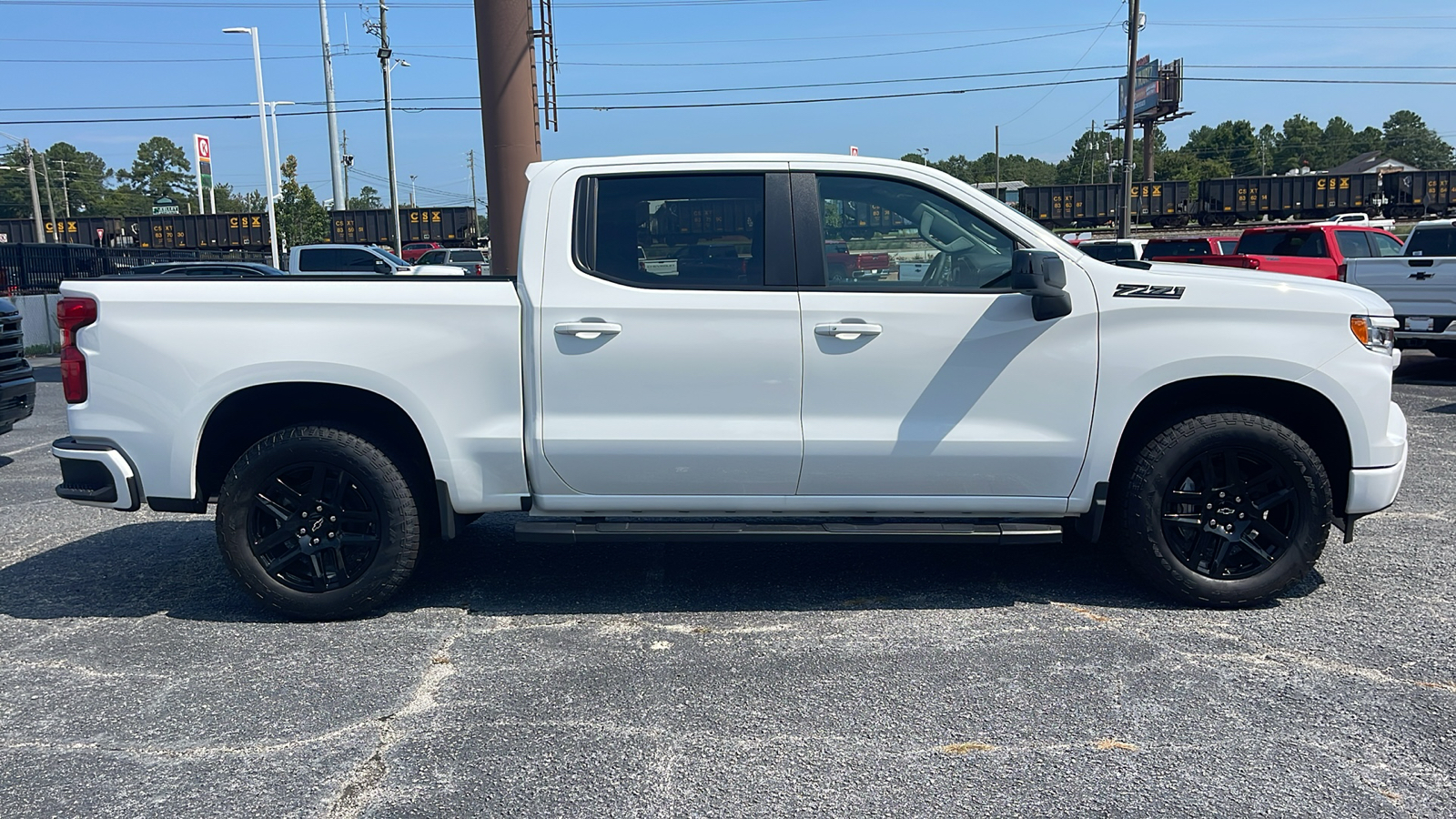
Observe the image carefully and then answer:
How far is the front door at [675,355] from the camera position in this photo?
4348 millimetres

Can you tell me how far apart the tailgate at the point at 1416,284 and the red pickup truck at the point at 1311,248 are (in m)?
2.70

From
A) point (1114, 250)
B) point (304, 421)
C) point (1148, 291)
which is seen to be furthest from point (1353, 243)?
point (304, 421)

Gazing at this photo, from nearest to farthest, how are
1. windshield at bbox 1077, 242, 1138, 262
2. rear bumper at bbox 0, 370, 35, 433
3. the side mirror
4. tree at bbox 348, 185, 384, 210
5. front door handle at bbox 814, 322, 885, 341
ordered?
the side mirror
front door handle at bbox 814, 322, 885, 341
rear bumper at bbox 0, 370, 35, 433
windshield at bbox 1077, 242, 1138, 262
tree at bbox 348, 185, 384, 210

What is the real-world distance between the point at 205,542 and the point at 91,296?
6.60ft

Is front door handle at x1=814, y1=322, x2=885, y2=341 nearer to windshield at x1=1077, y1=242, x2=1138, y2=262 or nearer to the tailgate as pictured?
the tailgate

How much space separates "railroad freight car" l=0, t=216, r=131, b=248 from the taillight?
50.1 meters

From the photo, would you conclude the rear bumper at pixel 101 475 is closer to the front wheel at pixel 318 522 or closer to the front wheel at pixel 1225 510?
the front wheel at pixel 318 522

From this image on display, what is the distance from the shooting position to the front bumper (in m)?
4.44

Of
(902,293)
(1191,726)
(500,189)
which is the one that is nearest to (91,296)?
(902,293)

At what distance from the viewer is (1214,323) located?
14.3 feet

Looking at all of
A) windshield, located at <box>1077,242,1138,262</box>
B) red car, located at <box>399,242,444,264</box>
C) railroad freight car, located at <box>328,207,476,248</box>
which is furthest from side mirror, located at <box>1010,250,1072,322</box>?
→ railroad freight car, located at <box>328,207,476,248</box>

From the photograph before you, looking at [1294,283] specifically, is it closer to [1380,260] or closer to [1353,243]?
[1380,260]

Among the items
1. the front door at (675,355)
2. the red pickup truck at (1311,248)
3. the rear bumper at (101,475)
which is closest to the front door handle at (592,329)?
the front door at (675,355)

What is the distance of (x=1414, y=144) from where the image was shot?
15375cm
